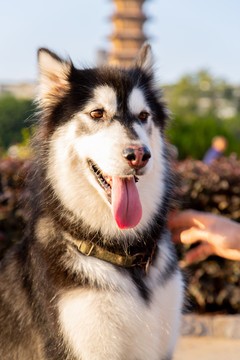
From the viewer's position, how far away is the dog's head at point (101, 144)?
2758 mm

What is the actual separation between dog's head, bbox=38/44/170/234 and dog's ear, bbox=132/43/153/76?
0.80 ft

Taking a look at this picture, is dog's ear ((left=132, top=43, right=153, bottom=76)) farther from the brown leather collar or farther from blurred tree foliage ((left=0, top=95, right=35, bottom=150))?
blurred tree foliage ((left=0, top=95, right=35, bottom=150))

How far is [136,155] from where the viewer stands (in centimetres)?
266

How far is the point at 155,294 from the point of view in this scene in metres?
2.87

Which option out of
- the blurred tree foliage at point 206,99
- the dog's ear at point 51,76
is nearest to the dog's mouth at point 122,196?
the dog's ear at point 51,76

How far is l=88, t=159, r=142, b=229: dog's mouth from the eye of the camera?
277 centimetres

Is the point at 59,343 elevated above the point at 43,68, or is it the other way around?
the point at 43,68

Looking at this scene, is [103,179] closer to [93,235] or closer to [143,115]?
[93,235]

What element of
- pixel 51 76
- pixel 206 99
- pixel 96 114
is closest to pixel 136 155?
pixel 96 114

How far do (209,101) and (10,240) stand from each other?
30.0 m

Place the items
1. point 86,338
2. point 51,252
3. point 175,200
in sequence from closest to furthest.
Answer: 1. point 86,338
2. point 51,252
3. point 175,200

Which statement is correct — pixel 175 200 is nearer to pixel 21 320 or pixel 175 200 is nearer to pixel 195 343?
pixel 21 320

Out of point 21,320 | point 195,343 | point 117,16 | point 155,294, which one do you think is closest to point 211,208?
point 195,343

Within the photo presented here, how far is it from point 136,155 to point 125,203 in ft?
0.99
